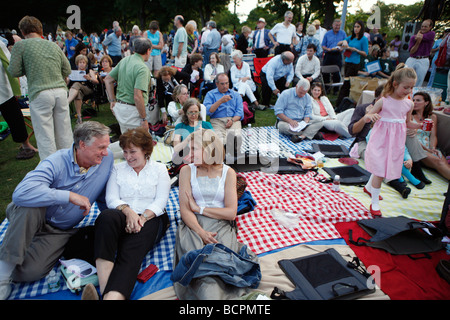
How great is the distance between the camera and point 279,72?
7.62m

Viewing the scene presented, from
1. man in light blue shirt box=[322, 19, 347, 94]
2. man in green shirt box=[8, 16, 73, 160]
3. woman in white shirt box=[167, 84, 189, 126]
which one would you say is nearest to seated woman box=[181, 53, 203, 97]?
woman in white shirt box=[167, 84, 189, 126]

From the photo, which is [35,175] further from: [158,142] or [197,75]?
[197,75]

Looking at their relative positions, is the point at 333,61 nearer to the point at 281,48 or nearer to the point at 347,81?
the point at 347,81

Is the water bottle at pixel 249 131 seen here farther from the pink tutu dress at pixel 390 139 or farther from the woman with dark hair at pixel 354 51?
the woman with dark hair at pixel 354 51

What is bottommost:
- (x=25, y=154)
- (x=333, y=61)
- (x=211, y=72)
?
(x=25, y=154)

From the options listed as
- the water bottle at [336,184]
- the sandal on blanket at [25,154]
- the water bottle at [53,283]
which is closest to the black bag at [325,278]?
the water bottle at [336,184]

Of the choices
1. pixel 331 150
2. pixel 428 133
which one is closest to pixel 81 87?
pixel 331 150

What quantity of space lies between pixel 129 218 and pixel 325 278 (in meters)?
1.64

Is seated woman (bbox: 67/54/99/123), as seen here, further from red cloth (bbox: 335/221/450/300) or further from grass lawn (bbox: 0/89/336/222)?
red cloth (bbox: 335/221/450/300)

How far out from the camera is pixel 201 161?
2590 millimetres

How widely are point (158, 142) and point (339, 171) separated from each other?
3267 millimetres

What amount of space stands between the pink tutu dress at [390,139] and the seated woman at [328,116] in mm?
2462
